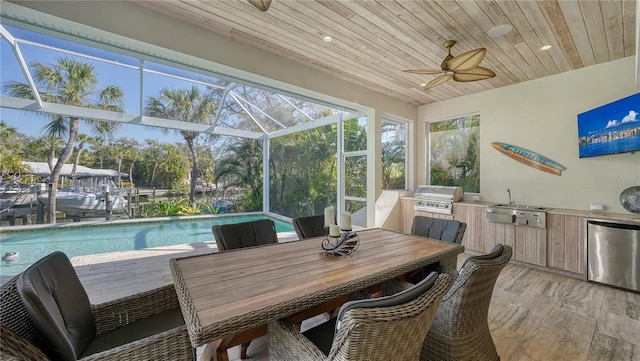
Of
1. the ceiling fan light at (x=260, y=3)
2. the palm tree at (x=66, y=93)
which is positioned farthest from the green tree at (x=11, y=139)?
the ceiling fan light at (x=260, y=3)

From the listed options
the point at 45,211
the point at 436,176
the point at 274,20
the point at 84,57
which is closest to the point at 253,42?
the point at 274,20

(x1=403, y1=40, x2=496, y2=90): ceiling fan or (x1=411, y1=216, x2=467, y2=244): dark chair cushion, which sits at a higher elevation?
(x1=403, y1=40, x2=496, y2=90): ceiling fan

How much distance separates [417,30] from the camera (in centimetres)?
278

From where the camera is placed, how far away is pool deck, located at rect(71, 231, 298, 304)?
9.52 feet

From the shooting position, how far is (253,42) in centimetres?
304

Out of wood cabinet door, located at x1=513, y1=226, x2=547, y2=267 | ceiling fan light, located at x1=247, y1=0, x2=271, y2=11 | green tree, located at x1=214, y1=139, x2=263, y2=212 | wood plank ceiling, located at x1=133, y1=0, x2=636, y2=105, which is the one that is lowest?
wood cabinet door, located at x1=513, y1=226, x2=547, y2=267

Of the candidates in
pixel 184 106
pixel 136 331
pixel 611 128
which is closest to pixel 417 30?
pixel 611 128

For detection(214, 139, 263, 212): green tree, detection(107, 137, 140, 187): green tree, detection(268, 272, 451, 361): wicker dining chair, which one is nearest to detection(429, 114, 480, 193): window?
detection(268, 272, 451, 361): wicker dining chair

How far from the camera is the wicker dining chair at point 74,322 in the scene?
96 cm

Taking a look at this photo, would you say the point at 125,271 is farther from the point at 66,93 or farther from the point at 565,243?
the point at 565,243

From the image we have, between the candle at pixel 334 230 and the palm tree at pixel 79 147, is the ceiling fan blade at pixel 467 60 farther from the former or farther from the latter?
the palm tree at pixel 79 147

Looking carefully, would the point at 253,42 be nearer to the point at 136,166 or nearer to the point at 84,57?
the point at 84,57

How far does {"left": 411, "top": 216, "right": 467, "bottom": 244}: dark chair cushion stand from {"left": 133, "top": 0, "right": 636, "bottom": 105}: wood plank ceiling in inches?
82.4

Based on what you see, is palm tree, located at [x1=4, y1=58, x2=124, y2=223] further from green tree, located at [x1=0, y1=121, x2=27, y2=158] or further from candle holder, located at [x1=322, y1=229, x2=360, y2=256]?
candle holder, located at [x1=322, y1=229, x2=360, y2=256]
